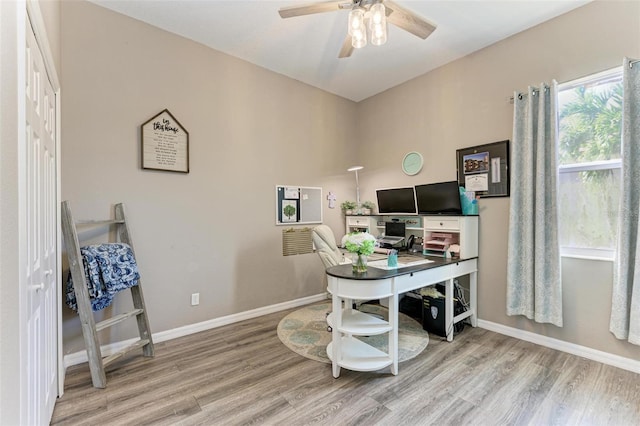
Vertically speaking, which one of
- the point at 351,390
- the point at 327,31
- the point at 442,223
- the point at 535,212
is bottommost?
the point at 351,390

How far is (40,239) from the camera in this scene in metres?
1.58

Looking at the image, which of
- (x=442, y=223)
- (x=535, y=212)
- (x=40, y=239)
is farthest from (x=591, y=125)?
(x=40, y=239)

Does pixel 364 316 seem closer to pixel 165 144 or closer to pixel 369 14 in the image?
pixel 369 14

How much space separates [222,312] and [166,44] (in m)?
2.87

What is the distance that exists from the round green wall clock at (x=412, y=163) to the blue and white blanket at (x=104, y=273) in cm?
334

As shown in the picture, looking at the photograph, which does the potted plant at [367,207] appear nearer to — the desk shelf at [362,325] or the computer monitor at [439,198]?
the computer monitor at [439,198]

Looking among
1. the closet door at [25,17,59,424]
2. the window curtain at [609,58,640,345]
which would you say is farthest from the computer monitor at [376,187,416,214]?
the closet door at [25,17,59,424]

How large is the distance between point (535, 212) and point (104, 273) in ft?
12.3

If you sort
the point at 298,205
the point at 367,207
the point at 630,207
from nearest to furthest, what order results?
the point at 630,207, the point at 298,205, the point at 367,207

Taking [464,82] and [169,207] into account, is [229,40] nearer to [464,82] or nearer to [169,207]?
[169,207]

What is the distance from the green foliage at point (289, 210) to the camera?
3846 mm

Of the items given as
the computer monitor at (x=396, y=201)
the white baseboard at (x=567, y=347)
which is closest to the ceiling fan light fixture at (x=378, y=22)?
the computer monitor at (x=396, y=201)

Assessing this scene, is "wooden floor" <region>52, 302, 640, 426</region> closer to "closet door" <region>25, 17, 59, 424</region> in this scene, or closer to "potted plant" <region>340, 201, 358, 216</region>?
"closet door" <region>25, 17, 59, 424</region>

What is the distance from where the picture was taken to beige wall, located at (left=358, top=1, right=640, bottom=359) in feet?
8.00
